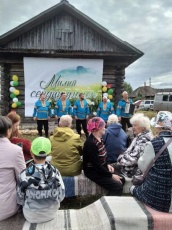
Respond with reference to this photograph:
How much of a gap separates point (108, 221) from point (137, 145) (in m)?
1.45

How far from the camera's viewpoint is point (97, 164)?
3430 millimetres

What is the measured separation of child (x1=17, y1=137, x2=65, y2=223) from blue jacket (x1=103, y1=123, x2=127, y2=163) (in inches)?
73.7

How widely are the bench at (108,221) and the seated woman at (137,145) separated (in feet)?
3.50

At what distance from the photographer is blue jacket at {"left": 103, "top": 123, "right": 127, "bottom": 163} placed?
13.8ft

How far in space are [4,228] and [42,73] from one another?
9.38m

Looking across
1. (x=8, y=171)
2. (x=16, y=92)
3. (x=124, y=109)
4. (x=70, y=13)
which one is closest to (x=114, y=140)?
(x=8, y=171)

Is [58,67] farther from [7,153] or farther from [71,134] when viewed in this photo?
[7,153]

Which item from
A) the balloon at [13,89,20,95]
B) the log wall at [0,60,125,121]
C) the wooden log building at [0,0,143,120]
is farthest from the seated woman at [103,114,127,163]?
the balloon at [13,89,20,95]

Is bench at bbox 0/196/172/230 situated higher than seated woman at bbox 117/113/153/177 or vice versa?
seated woman at bbox 117/113/153/177

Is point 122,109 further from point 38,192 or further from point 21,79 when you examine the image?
point 38,192

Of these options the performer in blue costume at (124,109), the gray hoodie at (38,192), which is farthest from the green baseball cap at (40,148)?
the performer in blue costume at (124,109)

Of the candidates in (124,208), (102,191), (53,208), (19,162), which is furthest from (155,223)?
(19,162)

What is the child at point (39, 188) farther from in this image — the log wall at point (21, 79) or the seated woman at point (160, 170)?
the log wall at point (21, 79)

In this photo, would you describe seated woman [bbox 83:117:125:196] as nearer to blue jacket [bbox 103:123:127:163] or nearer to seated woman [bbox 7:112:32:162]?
blue jacket [bbox 103:123:127:163]
